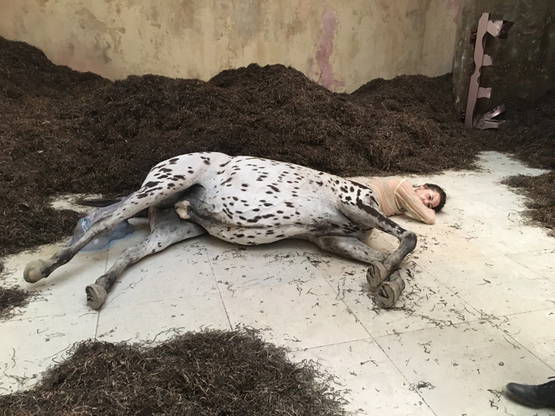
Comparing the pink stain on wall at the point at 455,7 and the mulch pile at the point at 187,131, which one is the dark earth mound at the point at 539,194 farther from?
the pink stain on wall at the point at 455,7

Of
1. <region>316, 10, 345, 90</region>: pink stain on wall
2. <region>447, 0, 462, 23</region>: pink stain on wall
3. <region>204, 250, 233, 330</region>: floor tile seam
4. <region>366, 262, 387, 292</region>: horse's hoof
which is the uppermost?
<region>447, 0, 462, 23</region>: pink stain on wall

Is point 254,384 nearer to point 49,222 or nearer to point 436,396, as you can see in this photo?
point 436,396

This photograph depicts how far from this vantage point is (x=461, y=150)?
5.24 meters

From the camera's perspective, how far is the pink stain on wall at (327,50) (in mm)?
7266

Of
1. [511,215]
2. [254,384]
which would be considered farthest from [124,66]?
[254,384]

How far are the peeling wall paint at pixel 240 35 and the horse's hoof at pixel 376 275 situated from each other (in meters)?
5.33

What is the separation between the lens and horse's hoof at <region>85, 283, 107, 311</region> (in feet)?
7.42

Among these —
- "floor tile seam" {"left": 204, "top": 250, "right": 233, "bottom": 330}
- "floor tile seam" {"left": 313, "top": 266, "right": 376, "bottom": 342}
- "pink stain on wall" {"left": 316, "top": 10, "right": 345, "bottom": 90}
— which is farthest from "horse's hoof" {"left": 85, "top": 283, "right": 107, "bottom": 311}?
"pink stain on wall" {"left": 316, "top": 10, "right": 345, "bottom": 90}

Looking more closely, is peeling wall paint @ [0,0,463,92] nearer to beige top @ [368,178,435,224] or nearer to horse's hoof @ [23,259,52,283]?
beige top @ [368,178,435,224]

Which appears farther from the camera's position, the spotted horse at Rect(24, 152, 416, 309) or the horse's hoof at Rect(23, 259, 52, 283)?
the spotted horse at Rect(24, 152, 416, 309)

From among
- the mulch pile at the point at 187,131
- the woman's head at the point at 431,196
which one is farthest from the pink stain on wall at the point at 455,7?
the woman's head at the point at 431,196

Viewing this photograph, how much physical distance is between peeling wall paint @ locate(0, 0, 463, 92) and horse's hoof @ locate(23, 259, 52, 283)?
4.93 meters

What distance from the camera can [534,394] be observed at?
171 centimetres

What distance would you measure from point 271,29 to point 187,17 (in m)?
1.24
